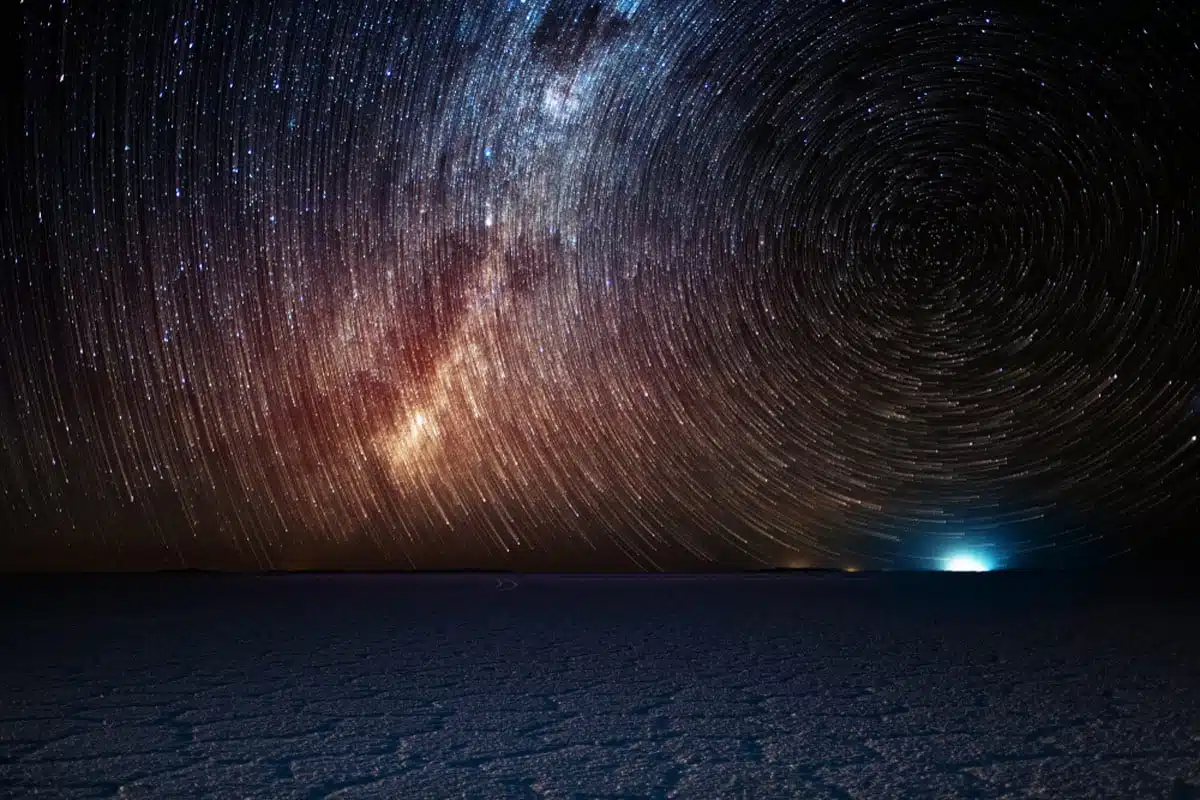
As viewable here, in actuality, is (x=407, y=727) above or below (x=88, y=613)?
below

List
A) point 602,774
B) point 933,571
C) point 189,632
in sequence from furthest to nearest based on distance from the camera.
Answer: point 933,571
point 189,632
point 602,774

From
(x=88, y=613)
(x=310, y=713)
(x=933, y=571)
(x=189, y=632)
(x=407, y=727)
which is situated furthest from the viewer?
(x=933, y=571)

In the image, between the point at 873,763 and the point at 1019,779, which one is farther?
the point at 873,763

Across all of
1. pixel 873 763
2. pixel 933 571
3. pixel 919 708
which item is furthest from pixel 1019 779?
pixel 933 571

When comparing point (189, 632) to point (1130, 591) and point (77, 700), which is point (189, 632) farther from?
point (1130, 591)

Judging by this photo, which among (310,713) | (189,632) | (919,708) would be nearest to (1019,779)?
(919,708)

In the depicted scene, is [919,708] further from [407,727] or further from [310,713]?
[310,713]
